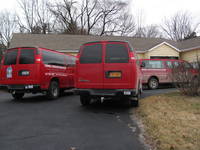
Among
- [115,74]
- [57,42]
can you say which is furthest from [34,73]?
[57,42]

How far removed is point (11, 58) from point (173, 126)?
6669mm

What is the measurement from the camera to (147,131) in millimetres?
3674

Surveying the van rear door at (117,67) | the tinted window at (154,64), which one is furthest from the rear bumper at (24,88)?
the tinted window at (154,64)

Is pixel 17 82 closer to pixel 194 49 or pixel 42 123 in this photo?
pixel 42 123

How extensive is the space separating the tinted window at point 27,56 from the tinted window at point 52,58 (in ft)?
Result: 1.48

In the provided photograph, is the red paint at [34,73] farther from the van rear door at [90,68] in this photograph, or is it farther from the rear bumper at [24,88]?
Result: the van rear door at [90,68]

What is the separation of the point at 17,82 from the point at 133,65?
4.77 meters

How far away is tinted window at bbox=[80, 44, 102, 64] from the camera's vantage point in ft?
17.4

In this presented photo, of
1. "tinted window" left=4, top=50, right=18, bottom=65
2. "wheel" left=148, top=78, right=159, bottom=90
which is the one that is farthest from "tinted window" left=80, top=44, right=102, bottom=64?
"wheel" left=148, top=78, right=159, bottom=90

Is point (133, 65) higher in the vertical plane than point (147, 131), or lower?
higher

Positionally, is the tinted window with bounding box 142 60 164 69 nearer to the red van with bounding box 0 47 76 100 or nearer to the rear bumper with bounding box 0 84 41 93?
the red van with bounding box 0 47 76 100

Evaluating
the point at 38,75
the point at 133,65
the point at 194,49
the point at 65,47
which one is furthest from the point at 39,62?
the point at 194,49

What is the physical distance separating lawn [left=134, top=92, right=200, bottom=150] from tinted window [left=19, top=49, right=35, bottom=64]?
4.69 meters

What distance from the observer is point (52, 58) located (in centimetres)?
763
